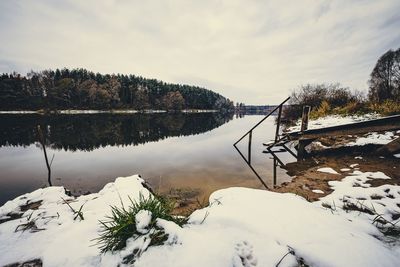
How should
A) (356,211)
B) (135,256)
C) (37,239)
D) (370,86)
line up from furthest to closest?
(370,86)
(356,211)
(37,239)
(135,256)

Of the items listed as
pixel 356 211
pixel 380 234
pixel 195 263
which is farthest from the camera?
pixel 356 211

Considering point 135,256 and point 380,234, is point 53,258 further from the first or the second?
point 380,234

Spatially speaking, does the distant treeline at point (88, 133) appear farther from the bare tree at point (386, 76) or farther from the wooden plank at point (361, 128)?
the bare tree at point (386, 76)

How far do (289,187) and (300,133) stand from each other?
15.6 ft

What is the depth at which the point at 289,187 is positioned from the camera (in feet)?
19.0

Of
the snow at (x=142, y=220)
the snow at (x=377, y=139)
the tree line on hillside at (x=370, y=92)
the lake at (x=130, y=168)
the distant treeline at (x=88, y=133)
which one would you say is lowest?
the lake at (x=130, y=168)

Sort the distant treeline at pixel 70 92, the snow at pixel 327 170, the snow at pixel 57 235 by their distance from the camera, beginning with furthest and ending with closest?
the distant treeline at pixel 70 92 < the snow at pixel 327 170 < the snow at pixel 57 235

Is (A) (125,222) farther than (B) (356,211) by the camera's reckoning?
No

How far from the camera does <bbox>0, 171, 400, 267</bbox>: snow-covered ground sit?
221 centimetres

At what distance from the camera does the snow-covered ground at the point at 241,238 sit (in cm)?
221

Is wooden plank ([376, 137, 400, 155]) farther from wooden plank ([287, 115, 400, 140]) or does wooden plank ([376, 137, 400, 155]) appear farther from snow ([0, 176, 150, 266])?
snow ([0, 176, 150, 266])

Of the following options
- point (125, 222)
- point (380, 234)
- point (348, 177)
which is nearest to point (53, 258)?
point (125, 222)

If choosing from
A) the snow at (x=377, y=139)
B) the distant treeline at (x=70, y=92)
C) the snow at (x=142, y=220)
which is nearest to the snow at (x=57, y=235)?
the snow at (x=142, y=220)

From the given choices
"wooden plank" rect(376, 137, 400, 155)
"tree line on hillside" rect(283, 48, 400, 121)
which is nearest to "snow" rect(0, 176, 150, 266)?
"wooden plank" rect(376, 137, 400, 155)
